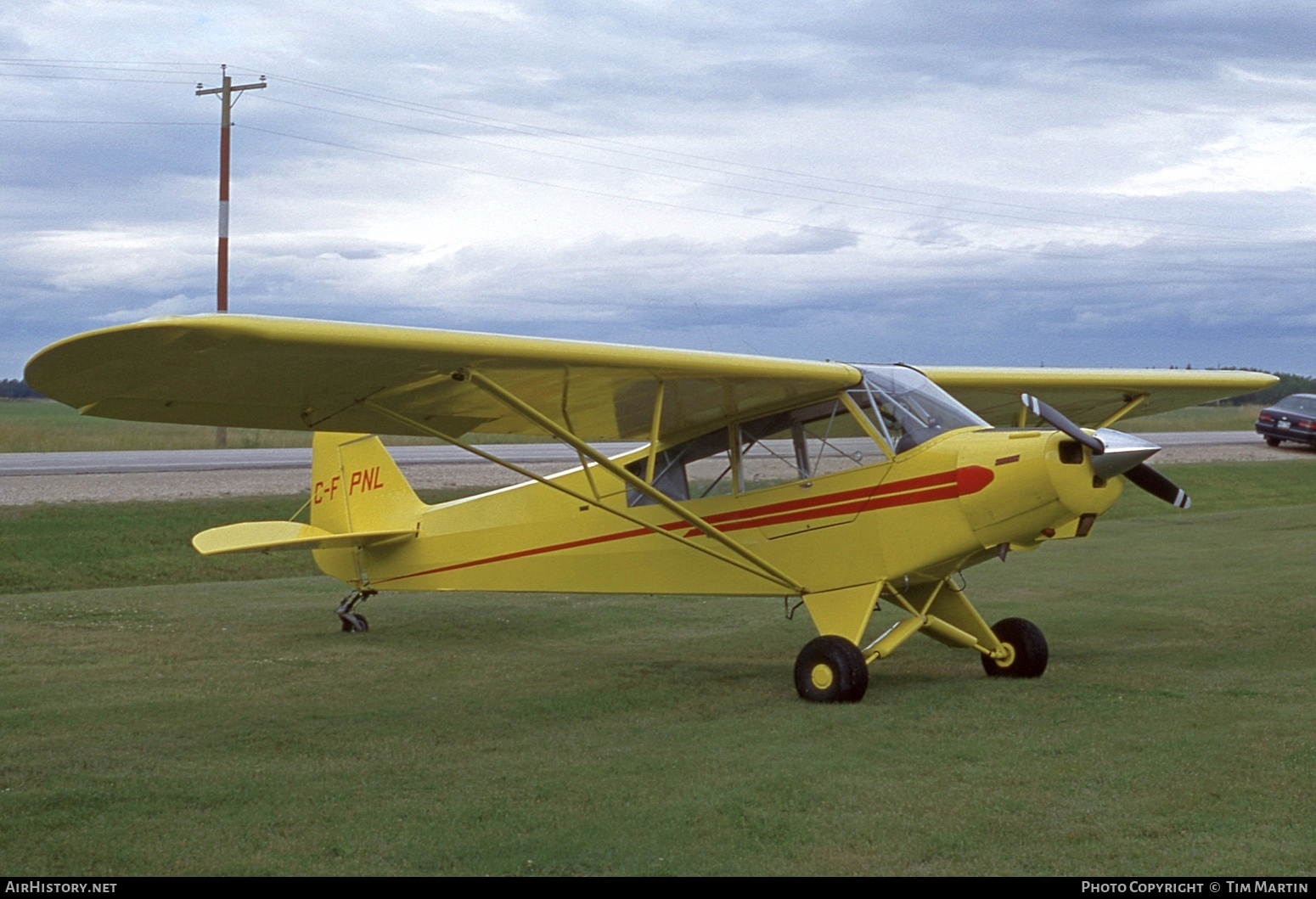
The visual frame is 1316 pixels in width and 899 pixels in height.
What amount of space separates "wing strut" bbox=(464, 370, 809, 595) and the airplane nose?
2.48 m

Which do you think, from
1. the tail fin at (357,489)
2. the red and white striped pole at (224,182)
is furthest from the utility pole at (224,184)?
the tail fin at (357,489)

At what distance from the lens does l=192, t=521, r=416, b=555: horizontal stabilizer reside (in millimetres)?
12039

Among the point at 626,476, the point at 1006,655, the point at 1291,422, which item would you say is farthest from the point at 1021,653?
the point at 1291,422

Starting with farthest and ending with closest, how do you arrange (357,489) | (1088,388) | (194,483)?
1. (194,483)
2. (357,489)
3. (1088,388)

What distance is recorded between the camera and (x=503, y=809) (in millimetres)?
6012

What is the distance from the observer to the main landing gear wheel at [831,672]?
8531mm

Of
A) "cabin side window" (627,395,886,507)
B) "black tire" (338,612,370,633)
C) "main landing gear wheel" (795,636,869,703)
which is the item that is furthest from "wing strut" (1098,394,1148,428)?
"black tire" (338,612,370,633)

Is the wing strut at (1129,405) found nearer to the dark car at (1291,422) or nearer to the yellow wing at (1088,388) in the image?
the yellow wing at (1088,388)

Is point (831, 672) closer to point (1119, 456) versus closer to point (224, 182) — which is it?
point (1119, 456)

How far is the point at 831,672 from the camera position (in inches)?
340

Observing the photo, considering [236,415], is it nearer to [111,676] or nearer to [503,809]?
[111,676]

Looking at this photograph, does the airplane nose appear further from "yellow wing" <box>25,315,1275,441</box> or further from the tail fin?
the tail fin

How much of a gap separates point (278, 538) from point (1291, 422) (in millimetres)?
33452

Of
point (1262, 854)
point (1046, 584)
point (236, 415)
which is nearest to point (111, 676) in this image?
point (236, 415)
